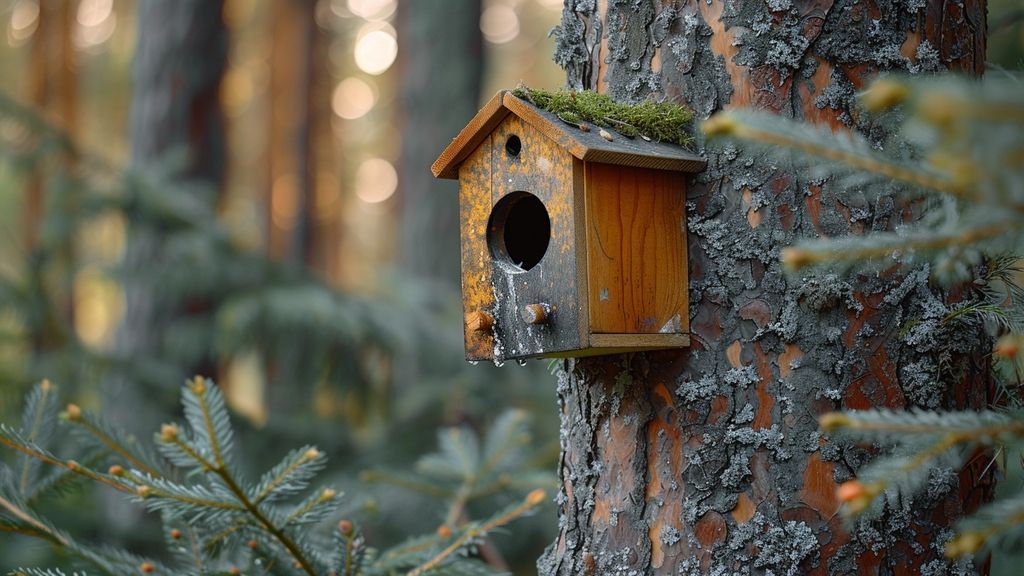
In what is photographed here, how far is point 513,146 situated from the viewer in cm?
208

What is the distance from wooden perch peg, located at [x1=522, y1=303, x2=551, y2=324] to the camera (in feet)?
6.34

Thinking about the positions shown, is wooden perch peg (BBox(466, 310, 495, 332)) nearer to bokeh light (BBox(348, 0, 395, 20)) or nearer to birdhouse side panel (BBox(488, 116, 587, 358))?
birdhouse side panel (BBox(488, 116, 587, 358))

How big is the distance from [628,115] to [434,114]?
19.3ft

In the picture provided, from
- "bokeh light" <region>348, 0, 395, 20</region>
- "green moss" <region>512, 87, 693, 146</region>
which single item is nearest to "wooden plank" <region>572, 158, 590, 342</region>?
"green moss" <region>512, 87, 693, 146</region>

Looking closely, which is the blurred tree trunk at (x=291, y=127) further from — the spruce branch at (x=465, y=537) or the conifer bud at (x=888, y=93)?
the conifer bud at (x=888, y=93)

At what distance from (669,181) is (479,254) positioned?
17.3 inches

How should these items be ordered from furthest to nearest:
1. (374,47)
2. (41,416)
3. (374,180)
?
(374,180) < (374,47) < (41,416)

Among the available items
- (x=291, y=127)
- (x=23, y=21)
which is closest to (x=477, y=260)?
(x=291, y=127)


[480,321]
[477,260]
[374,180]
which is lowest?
[480,321]

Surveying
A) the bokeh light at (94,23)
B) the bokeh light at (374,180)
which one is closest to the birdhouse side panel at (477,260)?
the bokeh light at (94,23)

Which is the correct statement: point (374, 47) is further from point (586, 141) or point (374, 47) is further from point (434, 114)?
point (586, 141)

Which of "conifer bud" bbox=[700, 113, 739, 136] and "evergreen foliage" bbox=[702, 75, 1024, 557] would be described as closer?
"evergreen foliage" bbox=[702, 75, 1024, 557]

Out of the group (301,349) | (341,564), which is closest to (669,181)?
(341,564)

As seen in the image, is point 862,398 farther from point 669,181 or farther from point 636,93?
point 636,93
